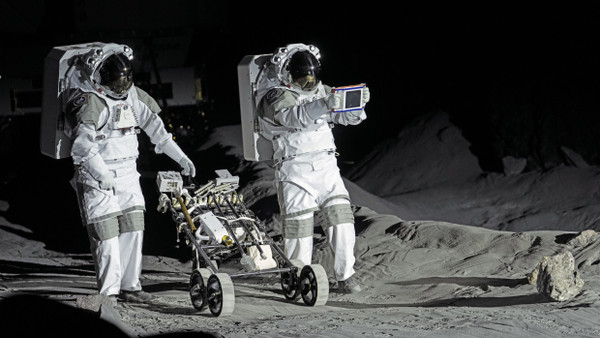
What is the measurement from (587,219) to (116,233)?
6.16 m

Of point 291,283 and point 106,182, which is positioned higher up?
point 106,182

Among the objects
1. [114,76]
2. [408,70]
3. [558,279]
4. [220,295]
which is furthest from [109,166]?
[408,70]

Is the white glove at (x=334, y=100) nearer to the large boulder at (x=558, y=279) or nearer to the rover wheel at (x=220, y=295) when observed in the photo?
the rover wheel at (x=220, y=295)

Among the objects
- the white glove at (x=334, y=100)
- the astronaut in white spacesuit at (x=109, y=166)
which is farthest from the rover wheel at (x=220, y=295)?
the white glove at (x=334, y=100)

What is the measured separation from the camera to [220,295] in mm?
5062

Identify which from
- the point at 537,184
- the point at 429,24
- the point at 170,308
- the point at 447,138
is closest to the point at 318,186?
the point at 170,308

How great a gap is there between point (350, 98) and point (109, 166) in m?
1.61

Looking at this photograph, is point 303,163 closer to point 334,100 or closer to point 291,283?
point 334,100

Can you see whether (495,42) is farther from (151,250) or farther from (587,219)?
(151,250)

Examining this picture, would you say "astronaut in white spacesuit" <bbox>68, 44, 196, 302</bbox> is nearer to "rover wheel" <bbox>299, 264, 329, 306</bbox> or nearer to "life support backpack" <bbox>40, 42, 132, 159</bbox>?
"life support backpack" <bbox>40, 42, 132, 159</bbox>

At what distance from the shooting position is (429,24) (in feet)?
46.2

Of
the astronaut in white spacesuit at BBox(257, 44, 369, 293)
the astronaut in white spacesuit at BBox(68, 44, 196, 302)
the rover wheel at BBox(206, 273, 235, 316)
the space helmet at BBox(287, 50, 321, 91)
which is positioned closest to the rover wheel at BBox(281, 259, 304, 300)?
the astronaut in white spacesuit at BBox(257, 44, 369, 293)

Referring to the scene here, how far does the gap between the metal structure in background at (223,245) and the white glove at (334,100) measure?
962 millimetres

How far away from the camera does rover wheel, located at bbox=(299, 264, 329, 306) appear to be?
531 centimetres
